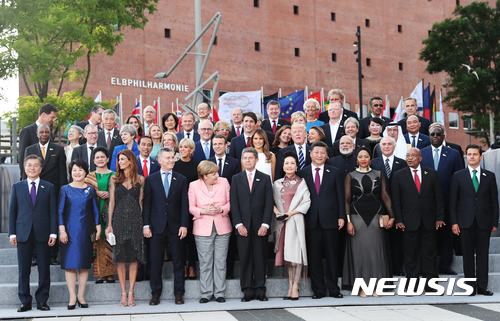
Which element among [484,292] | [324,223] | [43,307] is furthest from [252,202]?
[484,292]

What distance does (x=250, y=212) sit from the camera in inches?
306

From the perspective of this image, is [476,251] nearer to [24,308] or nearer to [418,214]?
[418,214]

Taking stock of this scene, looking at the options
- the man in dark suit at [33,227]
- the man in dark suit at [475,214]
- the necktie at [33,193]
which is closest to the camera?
the man in dark suit at [33,227]

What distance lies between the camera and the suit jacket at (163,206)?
24.8ft

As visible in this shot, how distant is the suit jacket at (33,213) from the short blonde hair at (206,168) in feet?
6.84

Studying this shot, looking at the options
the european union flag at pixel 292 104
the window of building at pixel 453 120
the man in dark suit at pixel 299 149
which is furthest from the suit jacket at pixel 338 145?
the window of building at pixel 453 120

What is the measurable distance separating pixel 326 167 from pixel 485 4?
106 feet

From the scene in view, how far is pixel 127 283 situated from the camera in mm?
7801

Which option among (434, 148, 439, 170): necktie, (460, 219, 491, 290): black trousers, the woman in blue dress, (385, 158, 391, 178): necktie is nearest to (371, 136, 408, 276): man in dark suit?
(385, 158, 391, 178): necktie

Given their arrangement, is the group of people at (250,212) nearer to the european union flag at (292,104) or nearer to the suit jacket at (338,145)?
the suit jacket at (338,145)

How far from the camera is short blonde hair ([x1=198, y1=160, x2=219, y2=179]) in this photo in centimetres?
773

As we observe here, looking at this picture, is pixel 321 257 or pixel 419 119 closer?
pixel 321 257

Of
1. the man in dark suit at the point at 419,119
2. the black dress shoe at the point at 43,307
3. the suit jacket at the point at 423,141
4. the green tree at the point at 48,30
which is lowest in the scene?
the black dress shoe at the point at 43,307

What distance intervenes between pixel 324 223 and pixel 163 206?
2.37 meters
